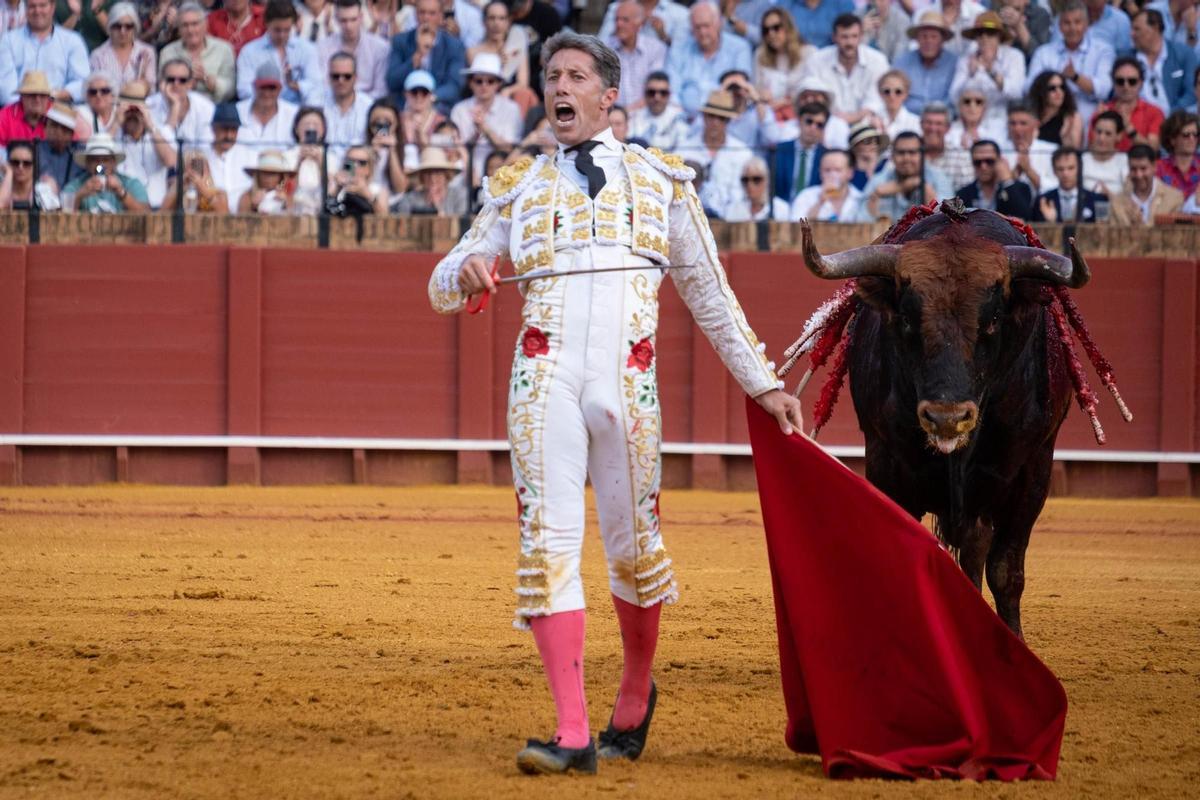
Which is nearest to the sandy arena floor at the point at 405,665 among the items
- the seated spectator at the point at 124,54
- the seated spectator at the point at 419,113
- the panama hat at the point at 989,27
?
the seated spectator at the point at 419,113

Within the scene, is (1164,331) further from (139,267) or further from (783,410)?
(783,410)

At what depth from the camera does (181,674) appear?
4.50 meters

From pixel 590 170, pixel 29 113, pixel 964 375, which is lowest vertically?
pixel 964 375

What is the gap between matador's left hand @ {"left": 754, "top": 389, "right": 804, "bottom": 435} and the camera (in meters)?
3.63

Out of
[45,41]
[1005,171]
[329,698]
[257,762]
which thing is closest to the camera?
[257,762]

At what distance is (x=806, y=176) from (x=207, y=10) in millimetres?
4040

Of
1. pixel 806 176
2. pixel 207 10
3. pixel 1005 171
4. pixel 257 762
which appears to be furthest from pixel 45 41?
pixel 257 762

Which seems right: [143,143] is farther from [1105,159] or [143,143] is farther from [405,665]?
[405,665]

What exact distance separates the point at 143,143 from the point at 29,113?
73 cm

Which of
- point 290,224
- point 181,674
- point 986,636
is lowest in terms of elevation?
point 181,674

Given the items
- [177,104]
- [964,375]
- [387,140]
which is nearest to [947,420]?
[964,375]

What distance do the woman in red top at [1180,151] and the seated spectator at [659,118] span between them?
9.37 feet

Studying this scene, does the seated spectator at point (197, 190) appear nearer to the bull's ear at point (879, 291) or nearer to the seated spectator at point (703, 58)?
the seated spectator at point (703, 58)

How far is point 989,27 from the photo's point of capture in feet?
A: 34.8
